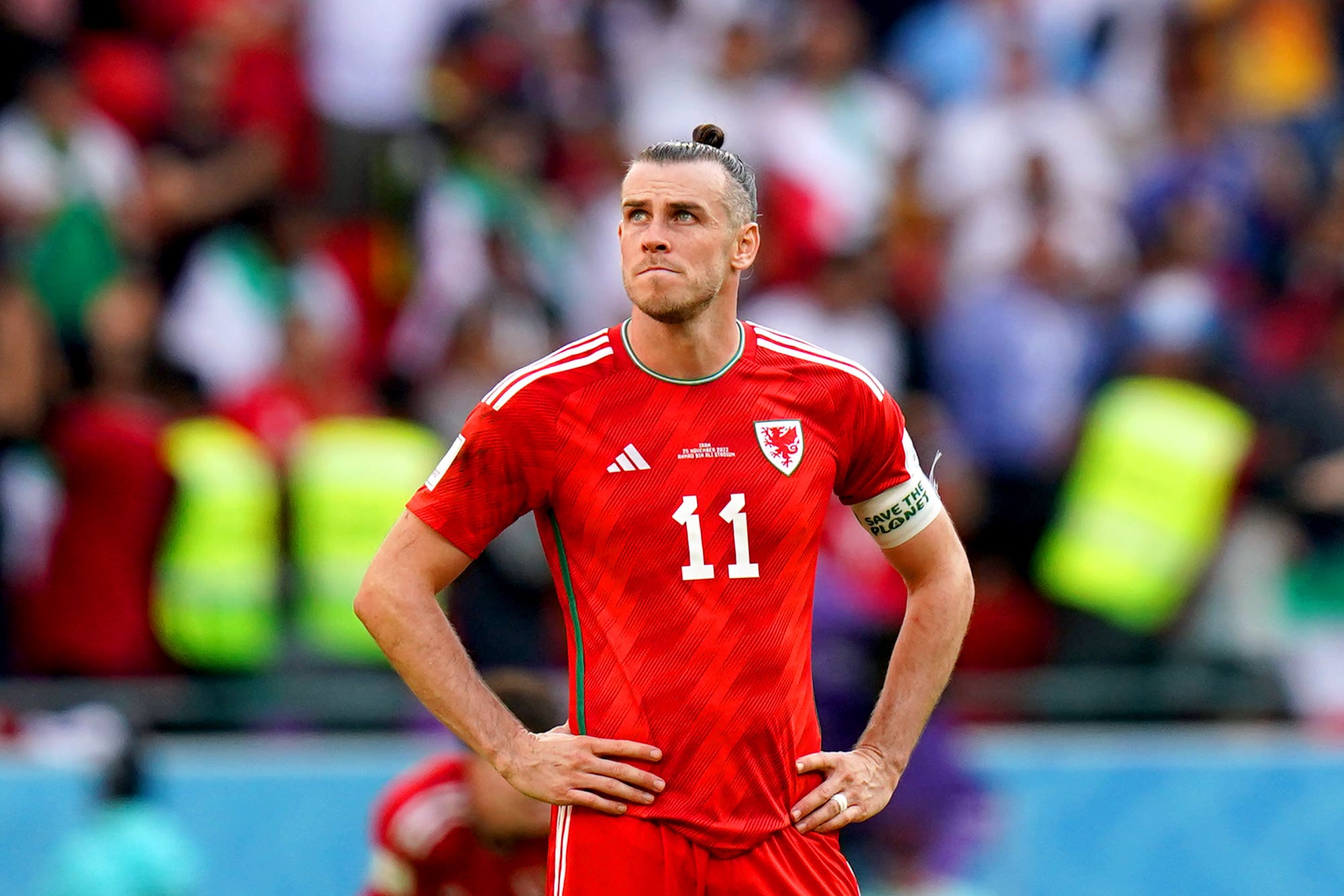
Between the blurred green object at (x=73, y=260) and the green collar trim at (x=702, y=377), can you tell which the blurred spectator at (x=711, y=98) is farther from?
the green collar trim at (x=702, y=377)

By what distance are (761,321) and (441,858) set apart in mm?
5413

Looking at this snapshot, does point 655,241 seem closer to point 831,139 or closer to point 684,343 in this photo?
point 684,343

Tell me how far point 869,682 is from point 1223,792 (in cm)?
303

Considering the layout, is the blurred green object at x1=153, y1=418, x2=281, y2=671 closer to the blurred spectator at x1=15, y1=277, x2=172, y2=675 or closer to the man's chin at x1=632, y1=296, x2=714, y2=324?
the blurred spectator at x1=15, y1=277, x2=172, y2=675

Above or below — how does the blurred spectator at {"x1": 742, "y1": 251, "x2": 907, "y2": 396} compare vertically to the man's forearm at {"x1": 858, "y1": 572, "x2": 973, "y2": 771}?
above

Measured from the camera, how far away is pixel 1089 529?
11.2 m

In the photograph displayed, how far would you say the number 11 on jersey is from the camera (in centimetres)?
486

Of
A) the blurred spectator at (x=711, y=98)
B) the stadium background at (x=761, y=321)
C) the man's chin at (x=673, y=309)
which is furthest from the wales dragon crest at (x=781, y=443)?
the blurred spectator at (x=711, y=98)

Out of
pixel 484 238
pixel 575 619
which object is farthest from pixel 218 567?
pixel 575 619

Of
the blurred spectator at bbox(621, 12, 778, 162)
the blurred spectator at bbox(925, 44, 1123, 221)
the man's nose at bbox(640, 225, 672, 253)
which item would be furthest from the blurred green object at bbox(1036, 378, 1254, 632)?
the man's nose at bbox(640, 225, 672, 253)

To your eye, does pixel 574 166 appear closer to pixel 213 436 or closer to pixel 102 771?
pixel 213 436

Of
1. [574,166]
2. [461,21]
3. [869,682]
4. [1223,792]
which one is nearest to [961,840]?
[869,682]

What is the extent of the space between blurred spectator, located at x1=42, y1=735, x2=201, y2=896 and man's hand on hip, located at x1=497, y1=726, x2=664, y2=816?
305 centimetres

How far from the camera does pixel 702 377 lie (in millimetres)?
5008
